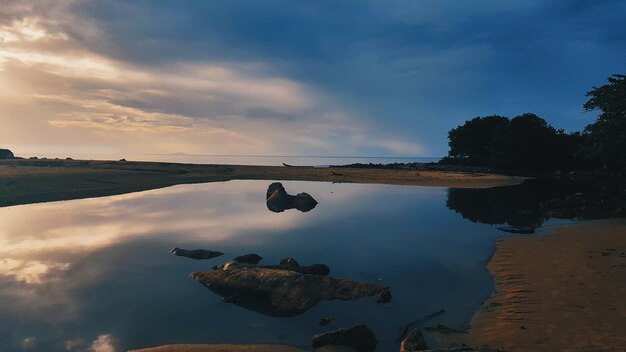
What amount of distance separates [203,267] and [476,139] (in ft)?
351

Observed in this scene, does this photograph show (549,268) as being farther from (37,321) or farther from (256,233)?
(37,321)

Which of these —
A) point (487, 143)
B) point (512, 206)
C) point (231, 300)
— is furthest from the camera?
point (487, 143)

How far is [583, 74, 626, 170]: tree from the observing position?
3297 cm

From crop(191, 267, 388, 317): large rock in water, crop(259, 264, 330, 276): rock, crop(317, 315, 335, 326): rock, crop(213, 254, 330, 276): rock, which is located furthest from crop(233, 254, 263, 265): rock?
crop(317, 315, 335, 326): rock

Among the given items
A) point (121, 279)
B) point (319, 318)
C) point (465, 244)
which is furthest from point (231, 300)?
point (465, 244)

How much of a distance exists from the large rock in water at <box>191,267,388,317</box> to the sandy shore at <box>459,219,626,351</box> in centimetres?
386

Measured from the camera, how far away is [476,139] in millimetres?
109812

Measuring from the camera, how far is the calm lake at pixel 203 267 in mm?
10516

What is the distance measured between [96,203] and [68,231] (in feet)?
48.9

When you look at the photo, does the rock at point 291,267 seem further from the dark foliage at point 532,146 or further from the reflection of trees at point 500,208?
the dark foliage at point 532,146

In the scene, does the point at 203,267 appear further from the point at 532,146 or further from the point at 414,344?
the point at 532,146

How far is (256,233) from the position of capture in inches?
935

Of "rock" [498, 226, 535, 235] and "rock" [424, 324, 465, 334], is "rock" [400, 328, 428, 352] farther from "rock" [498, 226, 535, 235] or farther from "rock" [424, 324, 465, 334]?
"rock" [498, 226, 535, 235]

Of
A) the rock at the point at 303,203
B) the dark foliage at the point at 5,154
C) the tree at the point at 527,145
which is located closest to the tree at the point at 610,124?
the rock at the point at 303,203
